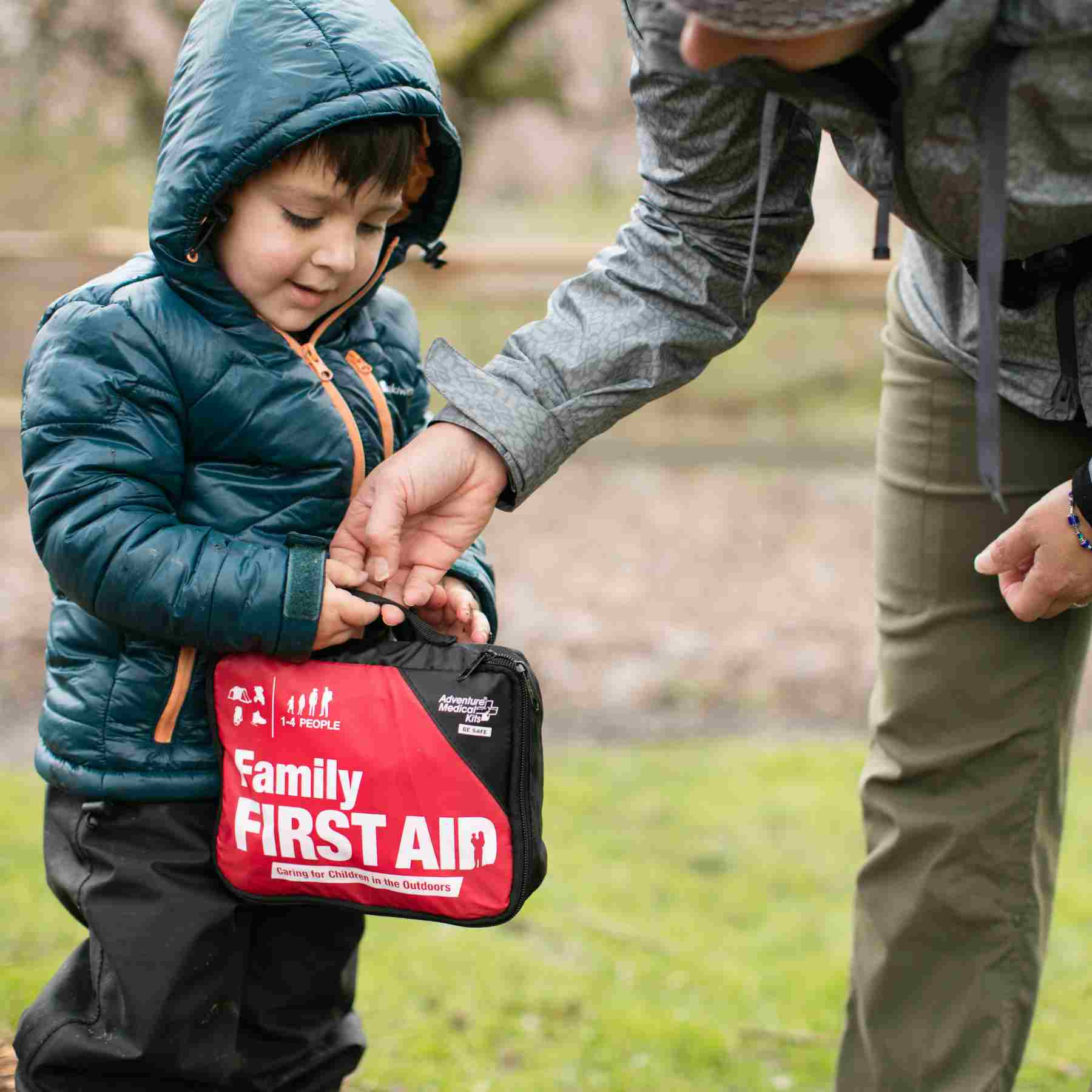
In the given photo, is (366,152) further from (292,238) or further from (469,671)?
(469,671)

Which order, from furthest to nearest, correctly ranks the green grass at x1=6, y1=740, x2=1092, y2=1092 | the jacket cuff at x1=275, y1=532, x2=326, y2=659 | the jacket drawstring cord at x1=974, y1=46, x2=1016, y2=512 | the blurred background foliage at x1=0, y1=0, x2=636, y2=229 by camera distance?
the blurred background foliage at x1=0, y1=0, x2=636, y2=229 → the green grass at x1=6, y1=740, x2=1092, y2=1092 → the jacket cuff at x1=275, y1=532, x2=326, y2=659 → the jacket drawstring cord at x1=974, y1=46, x2=1016, y2=512

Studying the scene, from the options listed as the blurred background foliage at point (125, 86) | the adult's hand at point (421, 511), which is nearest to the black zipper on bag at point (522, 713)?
the adult's hand at point (421, 511)

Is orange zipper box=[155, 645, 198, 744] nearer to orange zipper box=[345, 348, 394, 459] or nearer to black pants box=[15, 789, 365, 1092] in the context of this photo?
black pants box=[15, 789, 365, 1092]

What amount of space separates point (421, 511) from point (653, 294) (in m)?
0.41

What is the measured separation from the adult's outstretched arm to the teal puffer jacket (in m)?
0.12

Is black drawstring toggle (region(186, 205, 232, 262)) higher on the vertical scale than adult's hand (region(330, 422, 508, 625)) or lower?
higher

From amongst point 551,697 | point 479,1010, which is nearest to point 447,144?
point 479,1010

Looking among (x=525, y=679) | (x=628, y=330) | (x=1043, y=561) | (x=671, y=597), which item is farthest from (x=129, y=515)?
(x=671, y=597)

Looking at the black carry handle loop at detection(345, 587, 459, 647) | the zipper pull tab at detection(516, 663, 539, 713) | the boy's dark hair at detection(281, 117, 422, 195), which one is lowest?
the zipper pull tab at detection(516, 663, 539, 713)

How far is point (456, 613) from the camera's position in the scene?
1.87m

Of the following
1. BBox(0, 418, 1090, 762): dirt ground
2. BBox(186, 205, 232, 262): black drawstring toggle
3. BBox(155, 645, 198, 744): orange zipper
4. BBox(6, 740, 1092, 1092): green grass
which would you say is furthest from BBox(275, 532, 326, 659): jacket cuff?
BBox(0, 418, 1090, 762): dirt ground

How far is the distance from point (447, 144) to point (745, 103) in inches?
16.0

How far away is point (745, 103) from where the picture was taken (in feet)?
5.58

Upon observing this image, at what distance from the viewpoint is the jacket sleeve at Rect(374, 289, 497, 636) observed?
195cm
